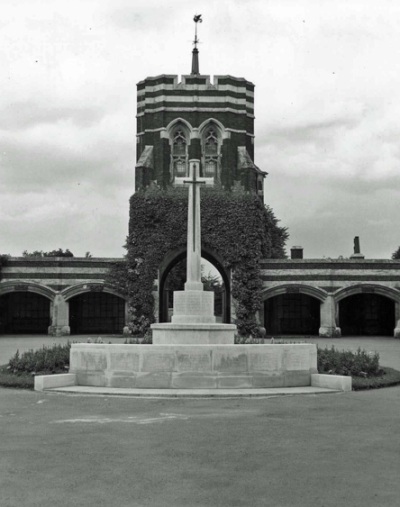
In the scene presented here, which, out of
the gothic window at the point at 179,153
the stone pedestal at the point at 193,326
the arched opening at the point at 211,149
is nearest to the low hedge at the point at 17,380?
the stone pedestal at the point at 193,326

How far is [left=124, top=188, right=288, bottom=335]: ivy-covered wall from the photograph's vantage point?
36.7 meters

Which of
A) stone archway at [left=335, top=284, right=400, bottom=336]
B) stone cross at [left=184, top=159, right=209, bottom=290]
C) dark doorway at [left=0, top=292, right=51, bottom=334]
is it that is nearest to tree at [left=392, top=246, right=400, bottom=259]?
stone archway at [left=335, top=284, right=400, bottom=336]

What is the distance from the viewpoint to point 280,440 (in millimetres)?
8273

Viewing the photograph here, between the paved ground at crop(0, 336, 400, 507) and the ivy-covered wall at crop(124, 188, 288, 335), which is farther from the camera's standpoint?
the ivy-covered wall at crop(124, 188, 288, 335)

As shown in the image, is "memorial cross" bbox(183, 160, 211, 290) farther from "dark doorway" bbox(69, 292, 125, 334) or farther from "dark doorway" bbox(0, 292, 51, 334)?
"dark doorway" bbox(0, 292, 51, 334)

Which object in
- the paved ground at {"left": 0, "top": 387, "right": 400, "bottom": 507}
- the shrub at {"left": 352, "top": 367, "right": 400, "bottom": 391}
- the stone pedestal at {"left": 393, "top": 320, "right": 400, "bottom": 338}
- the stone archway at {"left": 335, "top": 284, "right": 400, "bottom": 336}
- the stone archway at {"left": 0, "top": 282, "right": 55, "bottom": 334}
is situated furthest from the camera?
the stone archway at {"left": 0, "top": 282, "right": 55, "bottom": 334}

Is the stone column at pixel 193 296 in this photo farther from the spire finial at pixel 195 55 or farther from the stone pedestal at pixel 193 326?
the spire finial at pixel 195 55

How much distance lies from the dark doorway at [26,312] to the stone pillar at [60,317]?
4059 mm

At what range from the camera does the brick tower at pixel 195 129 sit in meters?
38.9

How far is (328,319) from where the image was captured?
3697cm

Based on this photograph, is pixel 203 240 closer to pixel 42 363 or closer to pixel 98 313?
pixel 98 313

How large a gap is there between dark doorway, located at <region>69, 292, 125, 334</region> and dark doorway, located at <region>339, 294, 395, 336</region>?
43.9ft

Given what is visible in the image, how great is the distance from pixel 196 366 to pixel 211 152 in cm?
2753

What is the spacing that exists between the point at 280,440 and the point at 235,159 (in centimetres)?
3187
